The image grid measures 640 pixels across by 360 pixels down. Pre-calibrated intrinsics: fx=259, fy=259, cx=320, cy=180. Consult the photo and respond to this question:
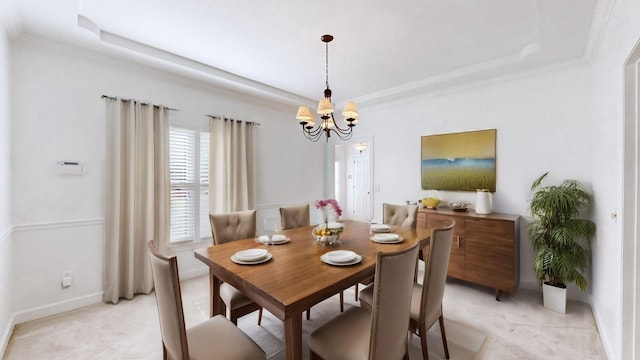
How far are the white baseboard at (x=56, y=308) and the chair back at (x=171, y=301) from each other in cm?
229

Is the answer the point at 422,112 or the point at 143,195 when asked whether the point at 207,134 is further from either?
the point at 422,112

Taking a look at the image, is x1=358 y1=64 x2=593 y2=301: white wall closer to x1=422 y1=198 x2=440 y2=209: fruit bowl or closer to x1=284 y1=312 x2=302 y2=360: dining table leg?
x1=422 y1=198 x2=440 y2=209: fruit bowl

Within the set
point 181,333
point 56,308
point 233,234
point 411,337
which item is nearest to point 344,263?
point 181,333

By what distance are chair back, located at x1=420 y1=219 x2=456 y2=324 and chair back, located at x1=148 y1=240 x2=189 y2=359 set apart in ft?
4.64

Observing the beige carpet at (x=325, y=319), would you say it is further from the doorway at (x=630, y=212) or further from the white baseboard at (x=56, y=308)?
the doorway at (x=630, y=212)

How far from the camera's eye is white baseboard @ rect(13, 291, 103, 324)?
2.46m

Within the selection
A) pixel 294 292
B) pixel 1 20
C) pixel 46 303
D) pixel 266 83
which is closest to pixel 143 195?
pixel 46 303

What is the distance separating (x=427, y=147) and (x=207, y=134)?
3.33 meters

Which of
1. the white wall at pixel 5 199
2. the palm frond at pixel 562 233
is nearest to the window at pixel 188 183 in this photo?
the white wall at pixel 5 199

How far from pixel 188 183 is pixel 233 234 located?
1.52 metres

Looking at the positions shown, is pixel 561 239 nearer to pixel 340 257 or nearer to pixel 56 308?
pixel 340 257

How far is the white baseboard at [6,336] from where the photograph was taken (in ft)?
6.65

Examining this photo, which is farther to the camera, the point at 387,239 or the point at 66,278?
the point at 66,278

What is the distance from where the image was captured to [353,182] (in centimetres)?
679
